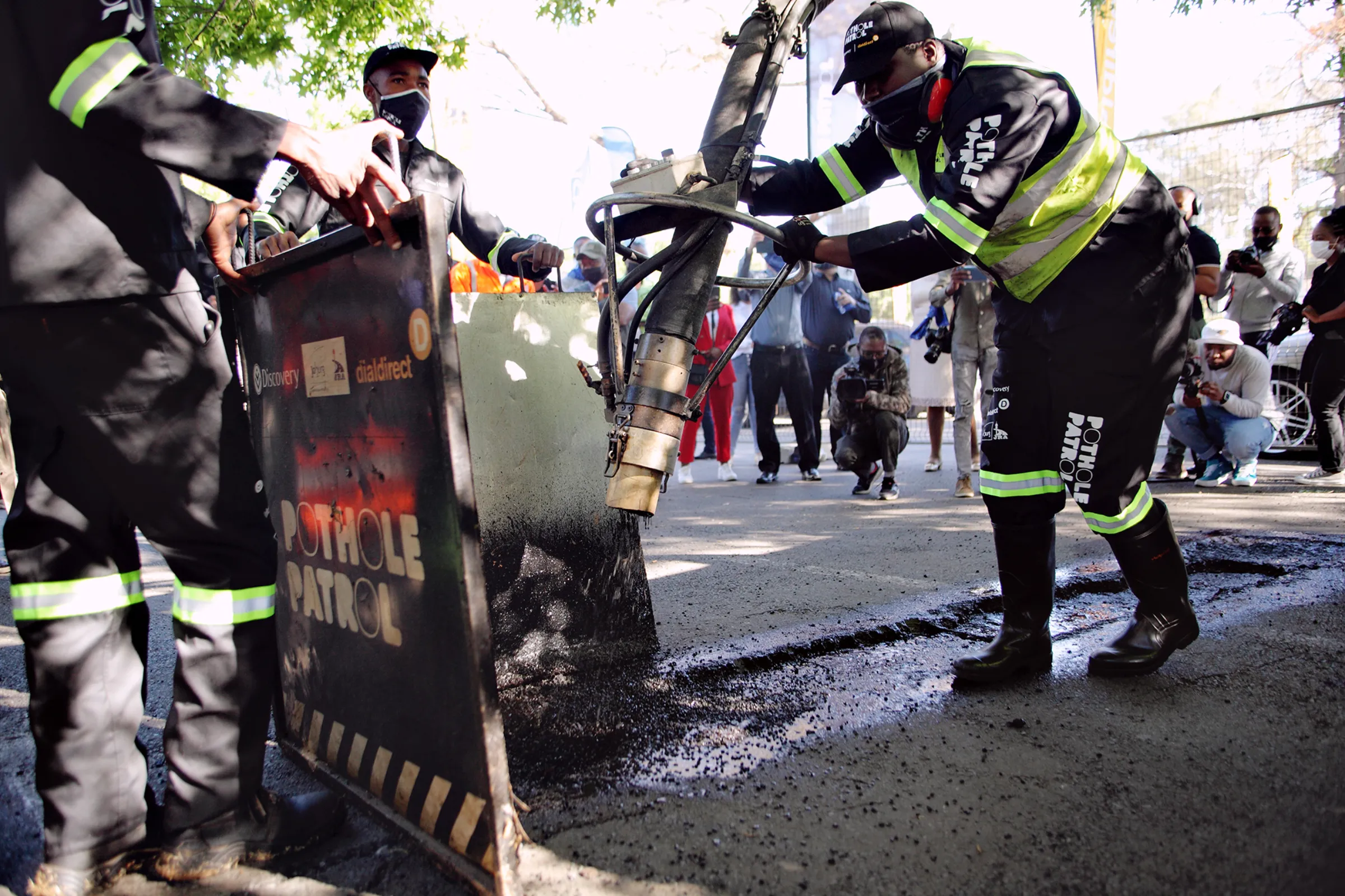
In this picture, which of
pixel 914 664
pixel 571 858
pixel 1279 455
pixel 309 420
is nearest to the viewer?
pixel 571 858

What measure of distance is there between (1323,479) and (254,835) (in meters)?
7.85

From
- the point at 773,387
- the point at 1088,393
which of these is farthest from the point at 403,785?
the point at 773,387

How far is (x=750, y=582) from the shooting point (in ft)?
14.8

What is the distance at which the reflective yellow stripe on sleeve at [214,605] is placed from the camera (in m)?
1.94

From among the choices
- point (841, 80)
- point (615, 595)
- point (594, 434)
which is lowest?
point (615, 595)

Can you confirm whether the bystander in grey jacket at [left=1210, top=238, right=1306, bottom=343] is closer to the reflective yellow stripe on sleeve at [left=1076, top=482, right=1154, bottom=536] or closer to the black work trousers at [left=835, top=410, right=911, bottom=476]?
the black work trousers at [left=835, top=410, right=911, bottom=476]

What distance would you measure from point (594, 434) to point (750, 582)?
162 centimetres

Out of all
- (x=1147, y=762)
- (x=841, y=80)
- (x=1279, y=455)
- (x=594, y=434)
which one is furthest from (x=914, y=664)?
(x=1279, y=455)

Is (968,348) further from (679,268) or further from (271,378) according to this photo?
(271,378)

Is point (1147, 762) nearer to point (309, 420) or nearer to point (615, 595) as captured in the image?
point (615, 595)

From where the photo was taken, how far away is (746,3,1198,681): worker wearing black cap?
2594mm

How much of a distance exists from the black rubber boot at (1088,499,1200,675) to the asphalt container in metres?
1.86

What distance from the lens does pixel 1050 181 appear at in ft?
8.73

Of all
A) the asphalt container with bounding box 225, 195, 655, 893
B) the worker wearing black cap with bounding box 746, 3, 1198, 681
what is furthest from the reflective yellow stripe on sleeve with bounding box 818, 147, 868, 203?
the asphalt container with bounding box 225, 195, 655, 893
